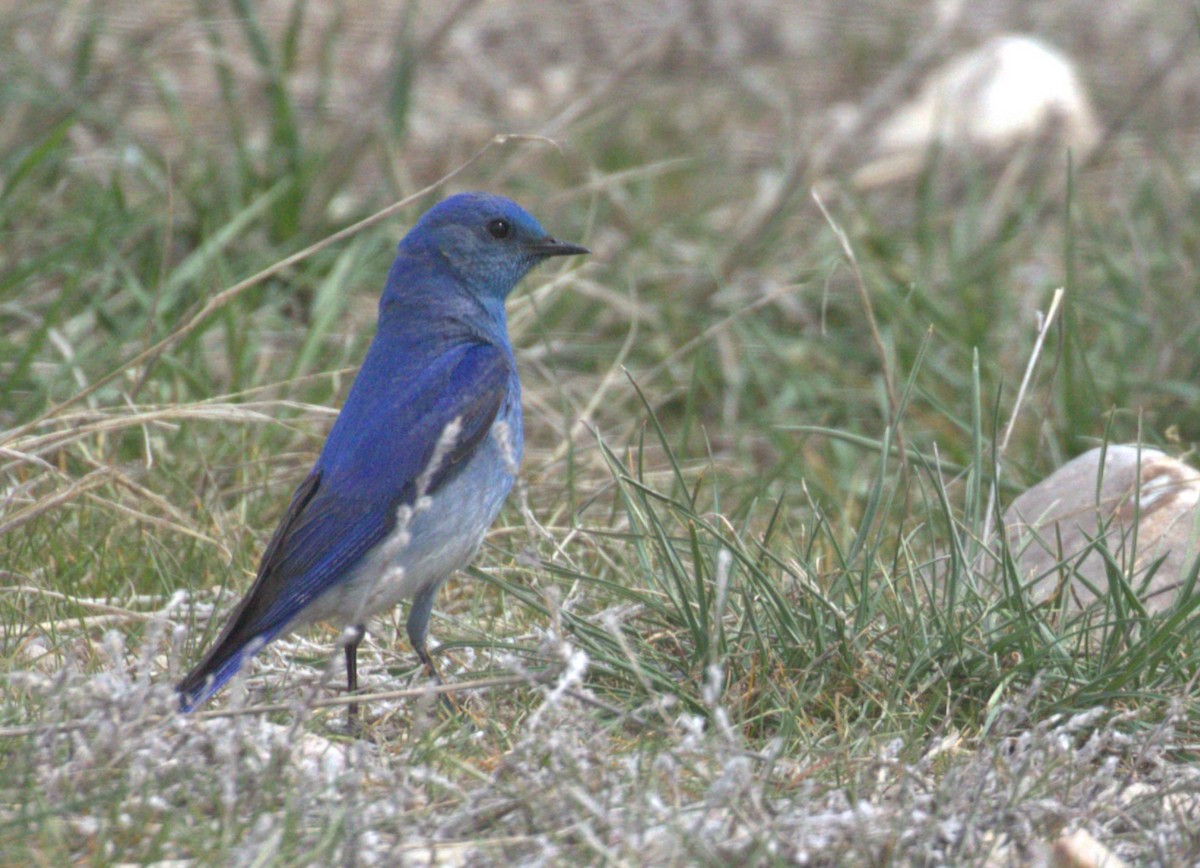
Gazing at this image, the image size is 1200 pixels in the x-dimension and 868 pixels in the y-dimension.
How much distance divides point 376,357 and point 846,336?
8.35 ft

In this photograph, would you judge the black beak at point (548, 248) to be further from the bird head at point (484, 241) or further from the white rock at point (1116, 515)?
the white rock at point (1116, 515)

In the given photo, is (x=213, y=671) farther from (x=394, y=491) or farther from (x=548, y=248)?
(x=548, y=248)

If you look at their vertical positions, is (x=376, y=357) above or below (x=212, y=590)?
above

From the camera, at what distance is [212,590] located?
334 cm

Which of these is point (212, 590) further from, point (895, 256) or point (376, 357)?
point (895, 256)

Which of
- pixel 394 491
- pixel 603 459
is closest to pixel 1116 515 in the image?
pixel 603 459

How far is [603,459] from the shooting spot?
383 cm

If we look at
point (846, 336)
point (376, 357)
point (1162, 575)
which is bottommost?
point (846, 336)

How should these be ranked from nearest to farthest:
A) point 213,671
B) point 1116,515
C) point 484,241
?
point 213,671 < point 1116,515 < point 484,241

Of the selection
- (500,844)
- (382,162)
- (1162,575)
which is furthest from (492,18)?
(500,844)

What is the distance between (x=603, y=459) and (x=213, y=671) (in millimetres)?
1342

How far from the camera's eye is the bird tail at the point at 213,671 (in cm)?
263

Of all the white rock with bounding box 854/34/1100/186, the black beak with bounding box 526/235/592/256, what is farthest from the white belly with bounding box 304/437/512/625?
the white rock with bounding box 854/34/1100/186

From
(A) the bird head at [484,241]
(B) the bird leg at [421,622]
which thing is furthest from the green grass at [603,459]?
(A) the bird head at [484,241]
